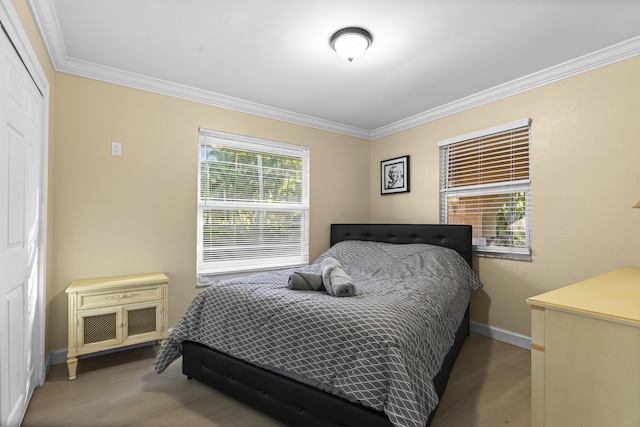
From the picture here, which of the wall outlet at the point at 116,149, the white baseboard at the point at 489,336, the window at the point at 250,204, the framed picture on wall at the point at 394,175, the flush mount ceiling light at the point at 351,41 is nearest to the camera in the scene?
the flush mount ceiling light at the point at 351,41

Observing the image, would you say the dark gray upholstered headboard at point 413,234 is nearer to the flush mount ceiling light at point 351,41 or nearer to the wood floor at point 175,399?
the wood floor at point 175,399

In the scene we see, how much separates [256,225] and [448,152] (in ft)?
7.32

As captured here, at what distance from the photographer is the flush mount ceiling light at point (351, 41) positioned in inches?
83.5

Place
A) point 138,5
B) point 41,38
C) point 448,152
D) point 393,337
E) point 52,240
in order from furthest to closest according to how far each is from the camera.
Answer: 1. point 448,152
2. point 52,240
3. point 41,38
4. point 138,5
5. point 393,337

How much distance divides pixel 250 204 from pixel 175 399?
1.97 m

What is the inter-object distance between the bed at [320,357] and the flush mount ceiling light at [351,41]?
63.7 inches

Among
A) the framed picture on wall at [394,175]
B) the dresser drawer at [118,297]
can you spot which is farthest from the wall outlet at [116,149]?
the framed picture on wall at [394,175]

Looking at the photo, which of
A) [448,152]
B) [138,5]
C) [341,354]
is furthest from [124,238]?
[448,152]

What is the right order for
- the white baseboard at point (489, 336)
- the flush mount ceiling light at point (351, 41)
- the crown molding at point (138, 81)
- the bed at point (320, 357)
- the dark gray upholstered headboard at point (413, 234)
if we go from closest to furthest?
the bed at point (320, 357)
the crown molding at point (138, 81)
the flush mount ceiling light at point (351, 41)
the white baseboard at point (489, 336)
the dark gray upholstered headboard at point (413, 234)

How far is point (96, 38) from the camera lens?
7.48ft

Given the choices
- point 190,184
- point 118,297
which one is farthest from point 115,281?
point 190,184

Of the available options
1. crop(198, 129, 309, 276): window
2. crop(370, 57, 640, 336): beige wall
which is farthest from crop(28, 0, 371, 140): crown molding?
crop(370, 57, 640, 336): beige wall

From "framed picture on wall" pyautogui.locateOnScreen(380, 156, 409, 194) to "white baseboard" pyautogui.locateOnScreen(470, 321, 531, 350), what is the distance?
1.65 m

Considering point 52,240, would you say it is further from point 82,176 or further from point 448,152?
point 448,152
